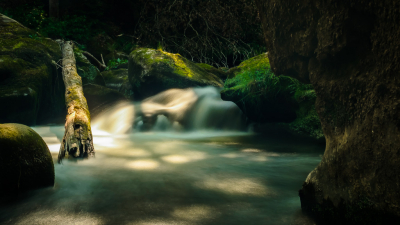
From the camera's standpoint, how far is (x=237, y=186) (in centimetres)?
258

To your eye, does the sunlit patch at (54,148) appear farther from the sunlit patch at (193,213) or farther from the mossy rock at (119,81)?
the mossy rock at (119,81)

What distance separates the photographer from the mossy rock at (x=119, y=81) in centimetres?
973

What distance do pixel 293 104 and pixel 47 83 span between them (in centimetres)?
543

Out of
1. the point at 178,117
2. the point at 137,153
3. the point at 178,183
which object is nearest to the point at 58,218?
the point at 178,183

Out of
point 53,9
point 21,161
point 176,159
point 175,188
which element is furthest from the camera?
point 53,9

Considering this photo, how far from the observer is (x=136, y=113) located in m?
6.96

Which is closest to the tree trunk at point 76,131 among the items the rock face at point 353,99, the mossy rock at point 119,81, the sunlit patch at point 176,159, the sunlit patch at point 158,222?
the sunlit patch at point 176,159

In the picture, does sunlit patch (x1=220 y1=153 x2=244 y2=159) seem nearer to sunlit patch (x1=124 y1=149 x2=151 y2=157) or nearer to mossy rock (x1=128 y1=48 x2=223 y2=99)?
sunlit patch (x1=124 y1=149 x2=151 y2=157)

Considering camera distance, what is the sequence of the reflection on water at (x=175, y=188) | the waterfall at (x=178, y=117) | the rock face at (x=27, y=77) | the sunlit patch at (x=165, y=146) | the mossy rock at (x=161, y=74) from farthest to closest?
the mossy rock at (x=161, y=74) < the waterfall at (x=178, y=117) < the rock face at (x=27, y=77) < the sunlit patch at (x=165, y=146) < the reflection on water at (x=175, y=188)

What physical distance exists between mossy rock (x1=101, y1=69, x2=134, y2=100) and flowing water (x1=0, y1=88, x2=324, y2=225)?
4139 mm

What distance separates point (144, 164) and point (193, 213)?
1.52 metres

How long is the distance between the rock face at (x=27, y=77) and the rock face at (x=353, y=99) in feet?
18.1

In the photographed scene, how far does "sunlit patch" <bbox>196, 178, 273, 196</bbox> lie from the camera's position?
96.1 inches

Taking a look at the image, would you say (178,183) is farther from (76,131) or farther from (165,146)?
(165,146)
